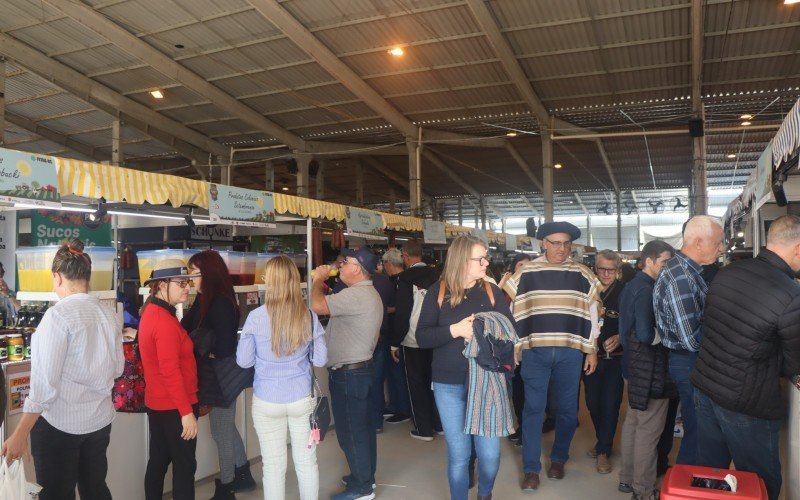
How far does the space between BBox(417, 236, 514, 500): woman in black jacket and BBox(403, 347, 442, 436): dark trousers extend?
1.84 meters

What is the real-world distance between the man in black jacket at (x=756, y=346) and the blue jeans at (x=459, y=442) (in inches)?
40.9

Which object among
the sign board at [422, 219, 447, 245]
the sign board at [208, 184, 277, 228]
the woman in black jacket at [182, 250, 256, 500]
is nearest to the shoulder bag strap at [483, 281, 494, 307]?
the woman in black jacket at [182, 250, 256, 500]

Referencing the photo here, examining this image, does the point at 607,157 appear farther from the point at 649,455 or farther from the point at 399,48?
the point at 649,455

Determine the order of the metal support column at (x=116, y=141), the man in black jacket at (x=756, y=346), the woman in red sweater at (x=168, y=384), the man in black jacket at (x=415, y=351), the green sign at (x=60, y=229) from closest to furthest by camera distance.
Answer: the man in black jacket at (x=756, y=346) < the woman in red sweater at (x=168, y=384) < the man in black jacket at (x=415, y=351) < the green sign at (x=60, y=229) < the metal support column at (x=116, y=141)

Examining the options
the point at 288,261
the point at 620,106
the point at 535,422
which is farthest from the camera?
the point at 620,106

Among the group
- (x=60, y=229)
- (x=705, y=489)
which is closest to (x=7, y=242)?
(x=60, y=229)

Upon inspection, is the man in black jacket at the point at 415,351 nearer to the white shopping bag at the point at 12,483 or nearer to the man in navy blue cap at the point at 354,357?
the man in navy blue cap at the point at 354,357

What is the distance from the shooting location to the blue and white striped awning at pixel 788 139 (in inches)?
119

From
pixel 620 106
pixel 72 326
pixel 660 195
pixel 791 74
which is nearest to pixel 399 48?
pixel 620 106

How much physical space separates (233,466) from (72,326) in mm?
1510

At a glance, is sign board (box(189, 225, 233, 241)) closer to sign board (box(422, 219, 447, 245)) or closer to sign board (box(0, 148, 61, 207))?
sign board (box(422, 219, 447, 245))

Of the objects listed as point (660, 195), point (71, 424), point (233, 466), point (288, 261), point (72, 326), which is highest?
point (660, 195)

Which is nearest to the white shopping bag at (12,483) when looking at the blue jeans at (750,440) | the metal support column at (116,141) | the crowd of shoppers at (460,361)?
the crowd of shoppers at (460,361)

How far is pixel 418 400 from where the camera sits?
488 centimetres
